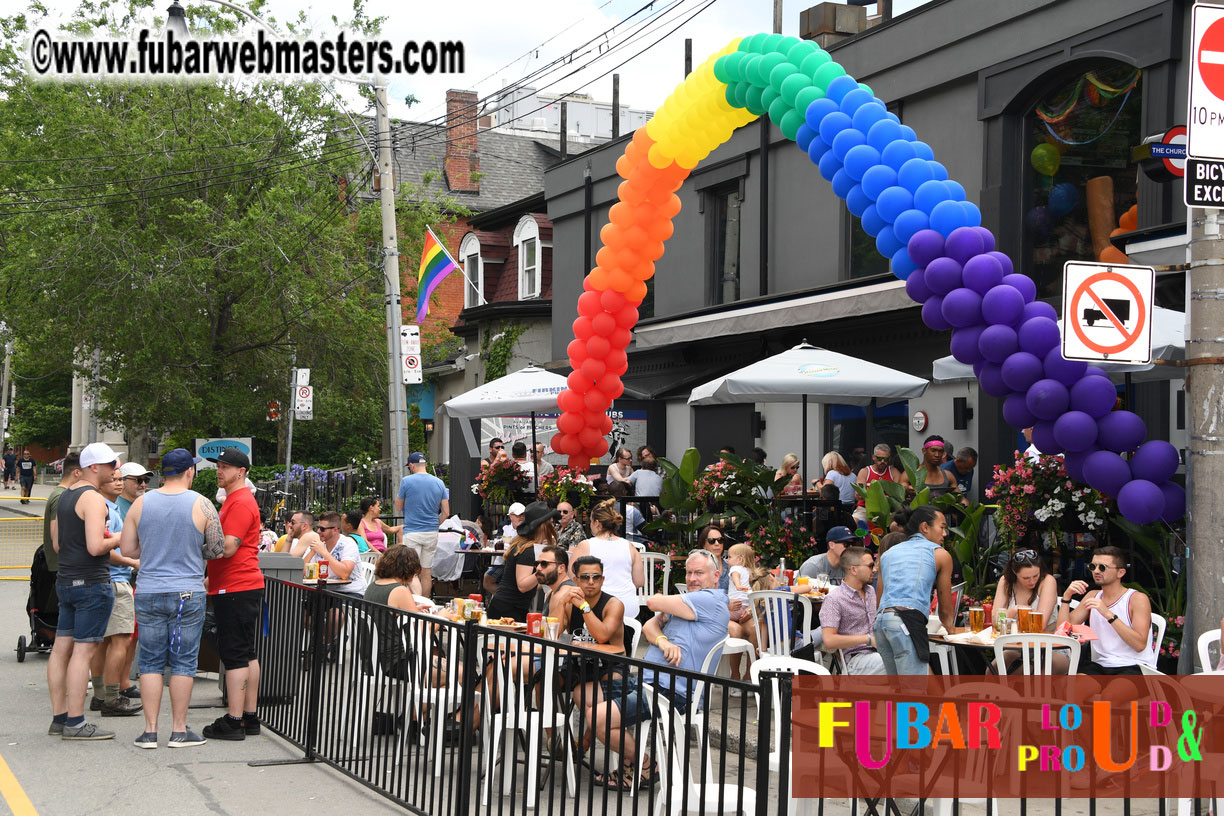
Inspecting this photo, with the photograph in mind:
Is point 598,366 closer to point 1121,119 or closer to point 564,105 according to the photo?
point 1121,119

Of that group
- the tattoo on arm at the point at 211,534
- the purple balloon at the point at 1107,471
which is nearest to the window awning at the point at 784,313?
the purple balloon at the point at 1107,471

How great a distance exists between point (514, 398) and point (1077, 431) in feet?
29.9

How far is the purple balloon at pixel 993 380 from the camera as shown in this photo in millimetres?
9609

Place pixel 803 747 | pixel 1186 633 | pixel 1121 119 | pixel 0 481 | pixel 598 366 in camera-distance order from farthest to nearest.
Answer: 1. pixel 0 481
2. pixel 598 366
3. pixel 1121 119
4. pixel 1186 633
5. pixel 803 747

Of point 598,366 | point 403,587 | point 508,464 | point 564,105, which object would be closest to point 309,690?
point 403,587

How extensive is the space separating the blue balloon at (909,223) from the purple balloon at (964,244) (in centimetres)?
42

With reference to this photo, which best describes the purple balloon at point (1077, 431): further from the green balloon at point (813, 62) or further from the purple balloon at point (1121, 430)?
the green balloon at point (813, 62)

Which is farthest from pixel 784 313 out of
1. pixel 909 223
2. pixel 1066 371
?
pixel 1066 371

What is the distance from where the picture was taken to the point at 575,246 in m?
24.8

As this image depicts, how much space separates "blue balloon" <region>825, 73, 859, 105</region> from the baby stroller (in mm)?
8332

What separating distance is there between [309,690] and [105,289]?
68.1ft

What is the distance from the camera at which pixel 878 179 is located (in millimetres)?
10867

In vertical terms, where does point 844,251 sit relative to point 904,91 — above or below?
below

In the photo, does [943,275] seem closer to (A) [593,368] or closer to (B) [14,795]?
(A) [593,368]
